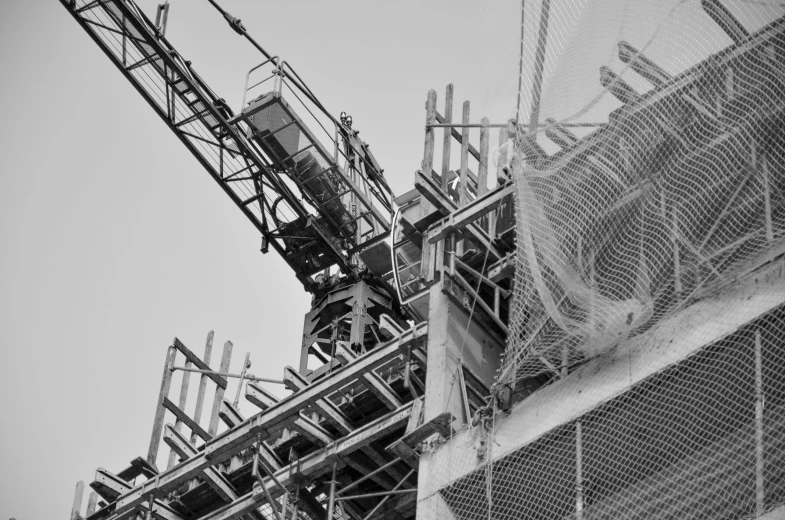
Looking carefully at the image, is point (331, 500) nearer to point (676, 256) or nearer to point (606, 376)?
point (606, 376)

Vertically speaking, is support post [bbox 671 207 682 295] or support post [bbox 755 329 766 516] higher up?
support post [bbox 671 207 682 295]

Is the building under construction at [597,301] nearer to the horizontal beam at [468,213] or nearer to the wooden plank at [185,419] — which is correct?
the horizontal beam at [468,213]

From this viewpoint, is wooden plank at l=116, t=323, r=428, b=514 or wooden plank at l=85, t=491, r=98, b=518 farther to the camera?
wooden plank at l=85, t=491, r=98, b=518

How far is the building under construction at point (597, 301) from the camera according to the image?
15.1 metres

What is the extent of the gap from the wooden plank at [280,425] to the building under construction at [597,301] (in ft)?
0.13

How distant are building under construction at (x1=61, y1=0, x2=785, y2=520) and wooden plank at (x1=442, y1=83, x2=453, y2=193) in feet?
0.09

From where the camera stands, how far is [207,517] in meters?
23.5

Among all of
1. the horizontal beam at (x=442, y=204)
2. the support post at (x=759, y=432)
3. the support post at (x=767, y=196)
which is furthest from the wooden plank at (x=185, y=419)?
the support post at (x=759, y=432)

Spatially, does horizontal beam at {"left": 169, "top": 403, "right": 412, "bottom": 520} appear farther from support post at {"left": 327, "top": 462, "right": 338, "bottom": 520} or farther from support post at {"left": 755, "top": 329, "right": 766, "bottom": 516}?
support post at {"left": 755, "top": 329, "right": 766, "bottom": 516}

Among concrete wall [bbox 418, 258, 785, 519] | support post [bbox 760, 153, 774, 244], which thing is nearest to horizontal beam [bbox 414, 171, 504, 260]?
concrete wall [bbox 418, 258, 785, 519]

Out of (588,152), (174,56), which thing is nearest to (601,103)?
(588,152)

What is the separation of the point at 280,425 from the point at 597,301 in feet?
23.4

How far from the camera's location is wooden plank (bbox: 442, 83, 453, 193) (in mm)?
21375

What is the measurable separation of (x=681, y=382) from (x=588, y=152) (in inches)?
122
